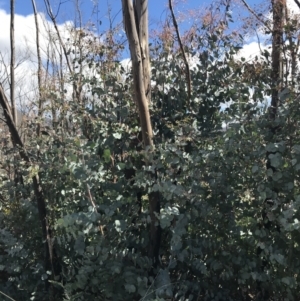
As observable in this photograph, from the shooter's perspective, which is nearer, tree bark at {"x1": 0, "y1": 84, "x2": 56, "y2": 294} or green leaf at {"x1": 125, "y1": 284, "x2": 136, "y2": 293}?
green leaf at {"x1": 125, "y1": 284, "x2": 136, "y2": 293}

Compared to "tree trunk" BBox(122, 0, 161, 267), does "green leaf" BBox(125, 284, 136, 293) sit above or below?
below

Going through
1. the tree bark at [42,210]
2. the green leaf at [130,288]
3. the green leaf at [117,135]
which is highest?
the green leaf at [117,135]

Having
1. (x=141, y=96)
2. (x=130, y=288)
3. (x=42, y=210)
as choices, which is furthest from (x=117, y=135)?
(x=130, y=288)

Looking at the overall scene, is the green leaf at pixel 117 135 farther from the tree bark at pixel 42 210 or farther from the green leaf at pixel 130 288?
the green leaf at pixel 130 288

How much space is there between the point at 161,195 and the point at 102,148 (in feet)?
1.61

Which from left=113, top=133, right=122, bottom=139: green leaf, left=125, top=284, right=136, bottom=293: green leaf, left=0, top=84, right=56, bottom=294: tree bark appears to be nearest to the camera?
left=125, top=284, right=136, bottom=293: green leaf

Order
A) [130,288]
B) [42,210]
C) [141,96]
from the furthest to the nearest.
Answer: [42,210]
[141,96]
[130,288]

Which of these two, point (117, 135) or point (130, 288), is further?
point (117, 135)

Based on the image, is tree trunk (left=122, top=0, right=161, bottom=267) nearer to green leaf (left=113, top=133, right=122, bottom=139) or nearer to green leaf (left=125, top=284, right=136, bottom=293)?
green leaf (left=113, top=133, right=122, bottom=139)

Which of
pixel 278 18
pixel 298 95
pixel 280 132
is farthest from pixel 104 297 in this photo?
pixel 278 18

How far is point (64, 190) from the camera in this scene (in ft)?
10.6

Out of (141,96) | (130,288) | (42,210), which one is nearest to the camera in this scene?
(130,288)

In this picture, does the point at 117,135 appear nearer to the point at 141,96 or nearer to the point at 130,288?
the point at 141,96

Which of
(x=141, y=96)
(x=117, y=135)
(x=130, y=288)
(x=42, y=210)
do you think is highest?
(x=141, y=96)
